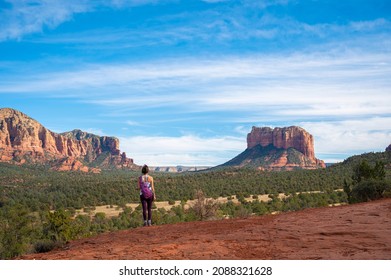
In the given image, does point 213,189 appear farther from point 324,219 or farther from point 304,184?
point 324,219

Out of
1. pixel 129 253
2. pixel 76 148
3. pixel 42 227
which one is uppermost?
pixel 76 148

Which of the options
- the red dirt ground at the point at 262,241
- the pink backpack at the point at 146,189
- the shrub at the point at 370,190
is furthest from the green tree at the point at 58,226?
the red dirt ground at the point at 262,241

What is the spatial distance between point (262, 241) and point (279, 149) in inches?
6487

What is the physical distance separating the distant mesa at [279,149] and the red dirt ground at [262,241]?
147 m

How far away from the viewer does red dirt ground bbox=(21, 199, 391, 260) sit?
28.0 ft

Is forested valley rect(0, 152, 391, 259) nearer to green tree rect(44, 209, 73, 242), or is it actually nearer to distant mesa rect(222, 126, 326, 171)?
green tree rect(44, 209, 73, 242)

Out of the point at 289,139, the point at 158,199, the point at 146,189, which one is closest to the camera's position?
the point at 146,189

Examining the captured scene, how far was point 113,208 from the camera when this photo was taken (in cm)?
6056

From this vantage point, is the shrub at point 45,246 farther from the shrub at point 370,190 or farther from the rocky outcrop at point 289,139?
the rocky outcrop at point 289,139

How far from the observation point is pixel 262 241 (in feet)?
32.7

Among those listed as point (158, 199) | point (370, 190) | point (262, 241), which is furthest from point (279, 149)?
point (262, 241)

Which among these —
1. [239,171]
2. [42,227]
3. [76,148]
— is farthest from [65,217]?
[76,148]

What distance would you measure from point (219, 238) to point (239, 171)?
9786 cm

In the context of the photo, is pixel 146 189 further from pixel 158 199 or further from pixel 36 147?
pixel 36 147
